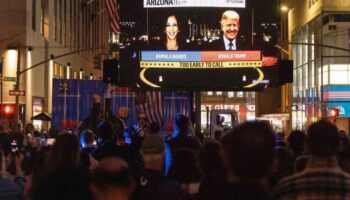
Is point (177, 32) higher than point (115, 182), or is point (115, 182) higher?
point (177, 32)

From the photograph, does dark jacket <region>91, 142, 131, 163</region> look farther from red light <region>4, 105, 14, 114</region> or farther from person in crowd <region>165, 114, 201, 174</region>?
red light <region>4, 105, 14, 114</region>

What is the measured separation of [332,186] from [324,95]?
1784 inches

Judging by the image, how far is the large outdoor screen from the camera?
24.2 meters

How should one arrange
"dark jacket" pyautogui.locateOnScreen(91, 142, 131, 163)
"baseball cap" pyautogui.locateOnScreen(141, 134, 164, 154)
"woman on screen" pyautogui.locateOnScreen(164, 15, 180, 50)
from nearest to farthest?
"baseball cap" pyautogui.locateOnScreen(141, 134, 164, 154), "dark jacket" pyautogui.locateOnScreen(91, 142, 131, 163), "woman on screen" pyautogui.locateOnScreen(164, 15, 180, 50)

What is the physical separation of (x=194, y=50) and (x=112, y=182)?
20.6 meters

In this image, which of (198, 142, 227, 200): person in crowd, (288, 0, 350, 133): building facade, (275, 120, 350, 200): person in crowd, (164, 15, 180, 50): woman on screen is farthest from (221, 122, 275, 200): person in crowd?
(288, 0, 350, 133): building facade

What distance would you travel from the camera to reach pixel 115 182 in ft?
13.2

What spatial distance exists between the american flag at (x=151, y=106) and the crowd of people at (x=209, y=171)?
14529mm

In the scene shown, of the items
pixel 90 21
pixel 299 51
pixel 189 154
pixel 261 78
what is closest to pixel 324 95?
pixel 299 51

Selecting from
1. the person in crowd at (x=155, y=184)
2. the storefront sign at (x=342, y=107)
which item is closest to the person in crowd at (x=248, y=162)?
the person in crowd at (x=155, y=184)

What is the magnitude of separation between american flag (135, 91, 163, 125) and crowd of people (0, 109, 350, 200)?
47.7 feet

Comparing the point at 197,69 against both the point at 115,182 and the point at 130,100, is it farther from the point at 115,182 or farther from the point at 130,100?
the point at 115,182

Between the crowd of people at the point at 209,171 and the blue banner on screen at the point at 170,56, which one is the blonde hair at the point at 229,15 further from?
the crowd of people at the point at 209,171
